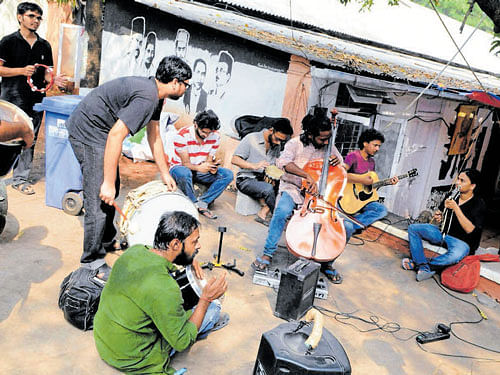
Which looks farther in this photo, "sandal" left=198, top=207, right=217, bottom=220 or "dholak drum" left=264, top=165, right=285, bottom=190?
"dholak drum" left=264, top=165, right=285, bottom=190

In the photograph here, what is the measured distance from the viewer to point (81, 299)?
359 centimetres

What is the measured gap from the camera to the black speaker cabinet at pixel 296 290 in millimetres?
4293

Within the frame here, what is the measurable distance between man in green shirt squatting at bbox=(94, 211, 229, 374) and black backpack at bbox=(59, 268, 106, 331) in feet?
1.60

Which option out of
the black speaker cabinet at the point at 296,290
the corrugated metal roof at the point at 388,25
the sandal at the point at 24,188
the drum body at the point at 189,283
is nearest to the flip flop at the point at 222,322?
the black speaker cabinet at the point at 296,290

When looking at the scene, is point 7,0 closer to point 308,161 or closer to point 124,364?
point 308,161

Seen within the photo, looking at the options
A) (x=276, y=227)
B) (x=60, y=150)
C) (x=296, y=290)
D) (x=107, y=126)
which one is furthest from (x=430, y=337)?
(x=60, y=150)

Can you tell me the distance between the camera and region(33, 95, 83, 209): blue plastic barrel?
5.62 m

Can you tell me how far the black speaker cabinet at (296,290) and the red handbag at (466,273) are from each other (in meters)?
2.22

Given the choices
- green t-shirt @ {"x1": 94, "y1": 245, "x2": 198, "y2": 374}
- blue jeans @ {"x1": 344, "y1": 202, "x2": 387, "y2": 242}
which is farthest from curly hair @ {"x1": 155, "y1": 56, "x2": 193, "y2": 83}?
blue jeans @ {"x1": 344, "y1": 202, "x2": 387, "y2": 242}

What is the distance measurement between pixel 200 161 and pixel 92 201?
8.69ft

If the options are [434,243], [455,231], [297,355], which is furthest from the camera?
[434,243]

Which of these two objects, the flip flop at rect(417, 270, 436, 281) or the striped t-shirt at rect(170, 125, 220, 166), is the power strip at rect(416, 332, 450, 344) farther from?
the striped t-shirt at rect(170, 125, 220, 166)

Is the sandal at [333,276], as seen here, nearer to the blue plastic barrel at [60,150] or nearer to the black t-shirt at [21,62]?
the blue plastic barrel at [60,150]

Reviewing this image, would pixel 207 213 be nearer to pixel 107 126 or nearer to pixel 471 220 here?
pixel 107 126
